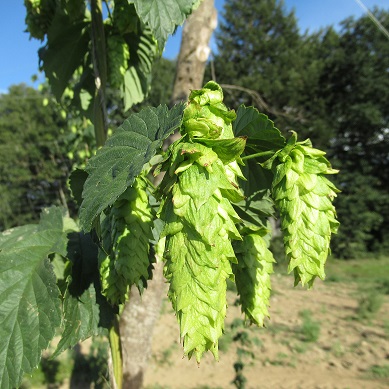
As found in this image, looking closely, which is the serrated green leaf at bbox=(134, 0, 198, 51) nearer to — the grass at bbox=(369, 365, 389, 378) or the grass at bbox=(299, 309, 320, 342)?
the grass at bbox=(369, 365, 389, 378)

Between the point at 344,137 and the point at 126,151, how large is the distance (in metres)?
19.2

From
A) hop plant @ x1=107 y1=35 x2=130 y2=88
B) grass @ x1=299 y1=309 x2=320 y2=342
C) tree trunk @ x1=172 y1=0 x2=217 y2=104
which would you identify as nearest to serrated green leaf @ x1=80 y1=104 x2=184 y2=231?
hop plant @ x1=107 y1=35 x2=130 y2=88

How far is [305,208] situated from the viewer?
67cm

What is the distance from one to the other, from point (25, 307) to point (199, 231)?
54cm

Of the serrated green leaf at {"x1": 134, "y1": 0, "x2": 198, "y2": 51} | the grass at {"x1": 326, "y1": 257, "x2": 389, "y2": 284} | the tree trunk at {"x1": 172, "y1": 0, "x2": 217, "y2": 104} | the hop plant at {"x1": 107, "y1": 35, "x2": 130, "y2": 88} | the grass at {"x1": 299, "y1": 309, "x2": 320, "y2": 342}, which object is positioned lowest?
the grass at {"x1": 299, "y1": 309, "x2": 320, "y2": 342}

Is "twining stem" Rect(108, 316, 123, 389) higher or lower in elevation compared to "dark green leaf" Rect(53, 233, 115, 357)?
lower

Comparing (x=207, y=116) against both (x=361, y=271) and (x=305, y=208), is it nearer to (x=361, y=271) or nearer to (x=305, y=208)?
(x=305, y=208)

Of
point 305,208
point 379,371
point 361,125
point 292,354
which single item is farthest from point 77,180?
point 361,125

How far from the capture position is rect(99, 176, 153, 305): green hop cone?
2.51 feet

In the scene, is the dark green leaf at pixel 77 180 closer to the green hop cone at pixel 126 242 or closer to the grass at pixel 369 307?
the green hop cone at pixel 126 242

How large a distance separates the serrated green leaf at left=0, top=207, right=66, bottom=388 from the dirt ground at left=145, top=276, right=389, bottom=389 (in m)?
3.15

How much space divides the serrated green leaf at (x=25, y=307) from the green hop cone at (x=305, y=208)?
538mm

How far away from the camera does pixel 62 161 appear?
1936 cm

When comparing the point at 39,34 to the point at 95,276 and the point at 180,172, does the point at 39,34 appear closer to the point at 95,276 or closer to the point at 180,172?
the point at 95,276
